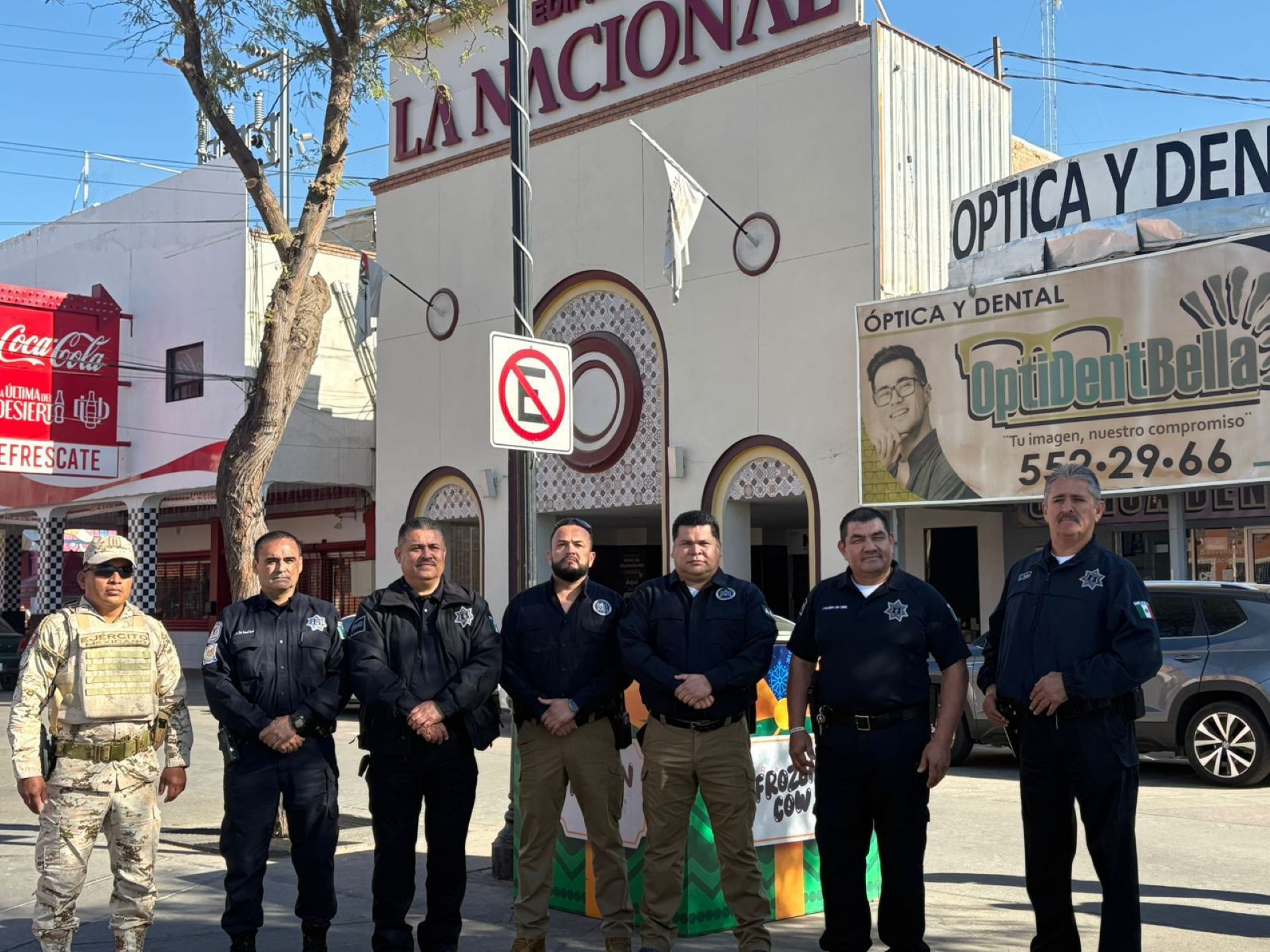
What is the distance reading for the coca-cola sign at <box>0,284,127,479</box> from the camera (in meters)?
26.2

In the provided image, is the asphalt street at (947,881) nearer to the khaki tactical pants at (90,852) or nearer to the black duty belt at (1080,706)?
the khaki tactical pants at (90,852)

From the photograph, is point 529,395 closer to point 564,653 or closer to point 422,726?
point 564,653

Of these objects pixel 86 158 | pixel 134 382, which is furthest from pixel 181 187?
pixel 86 158

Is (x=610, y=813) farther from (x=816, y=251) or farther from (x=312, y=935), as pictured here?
(x=816, y=251)

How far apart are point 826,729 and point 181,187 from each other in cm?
2489

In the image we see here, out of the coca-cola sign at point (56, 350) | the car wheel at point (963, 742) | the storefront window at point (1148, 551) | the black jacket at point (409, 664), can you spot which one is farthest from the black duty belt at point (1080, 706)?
the coca-cola sign at point (56, 350)

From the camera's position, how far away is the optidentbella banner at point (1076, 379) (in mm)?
15141

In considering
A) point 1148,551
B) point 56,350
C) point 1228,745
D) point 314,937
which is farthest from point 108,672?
point 56,350

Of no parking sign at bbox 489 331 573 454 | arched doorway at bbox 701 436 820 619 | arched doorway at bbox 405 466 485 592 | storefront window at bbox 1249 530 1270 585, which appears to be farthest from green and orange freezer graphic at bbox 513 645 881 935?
arched doorway at bbox 405 466 485 592

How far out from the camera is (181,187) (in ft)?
92.7

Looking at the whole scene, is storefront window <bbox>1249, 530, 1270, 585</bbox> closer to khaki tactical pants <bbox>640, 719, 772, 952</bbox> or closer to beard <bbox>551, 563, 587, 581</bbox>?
khaki tactical pants <bbox>640, 719, 772, 952</bbox>

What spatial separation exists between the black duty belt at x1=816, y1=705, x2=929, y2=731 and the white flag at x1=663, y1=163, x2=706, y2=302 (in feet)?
42.9

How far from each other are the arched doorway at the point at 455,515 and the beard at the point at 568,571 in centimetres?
1601

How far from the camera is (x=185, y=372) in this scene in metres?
27.8
